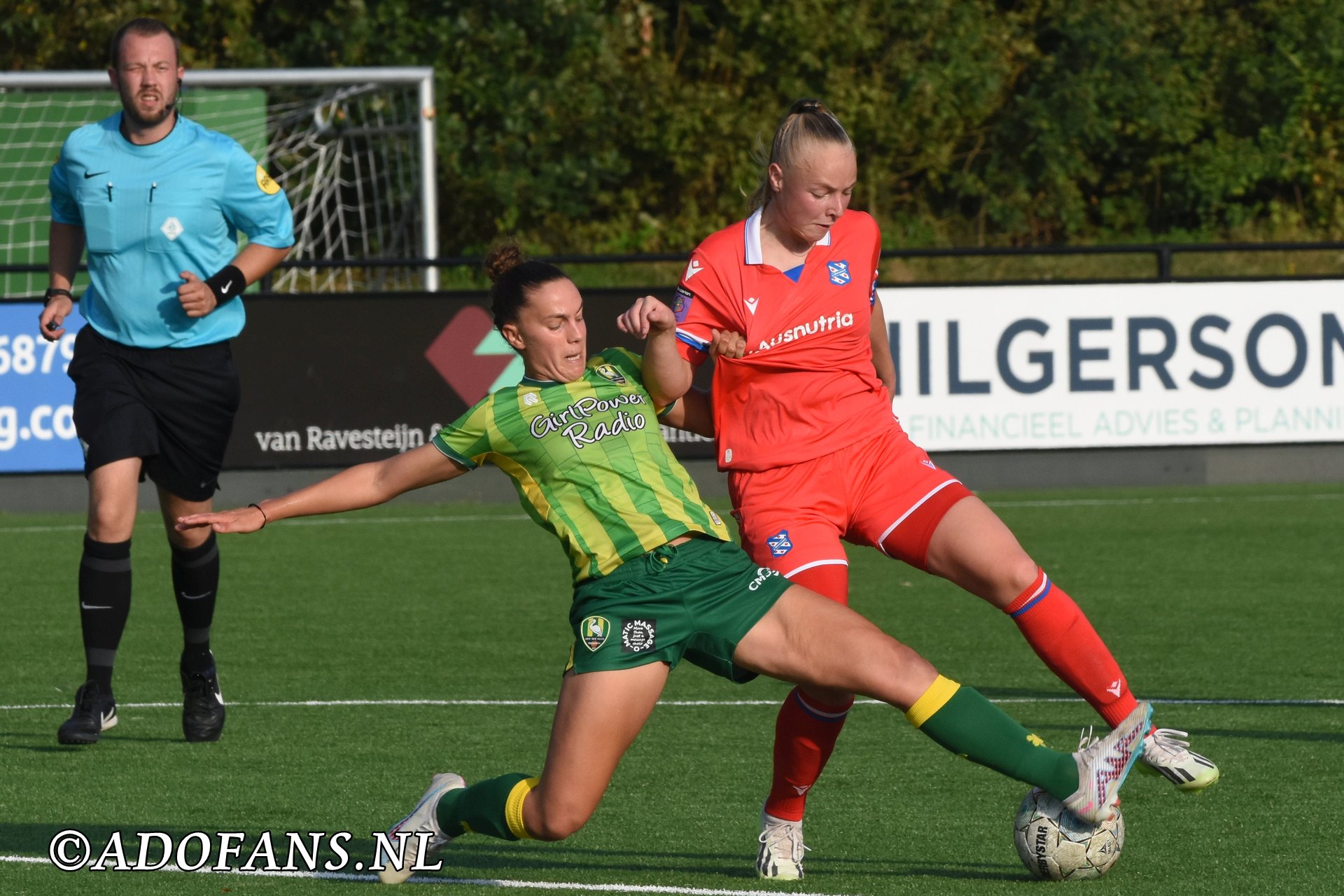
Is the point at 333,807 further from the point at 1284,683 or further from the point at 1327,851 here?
the point at 1284,683

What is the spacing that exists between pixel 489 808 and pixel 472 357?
894 cm

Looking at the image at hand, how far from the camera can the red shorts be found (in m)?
4.72

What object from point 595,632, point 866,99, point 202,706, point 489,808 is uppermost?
point 866,99

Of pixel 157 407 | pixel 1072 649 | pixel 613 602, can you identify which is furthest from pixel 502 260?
pixel 157 407

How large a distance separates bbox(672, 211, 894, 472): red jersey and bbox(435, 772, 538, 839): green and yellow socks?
3.37 ft

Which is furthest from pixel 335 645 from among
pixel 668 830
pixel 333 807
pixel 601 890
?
pixel 601 890

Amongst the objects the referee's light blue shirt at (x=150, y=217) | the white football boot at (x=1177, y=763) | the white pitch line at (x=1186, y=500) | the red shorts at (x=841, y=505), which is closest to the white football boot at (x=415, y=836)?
the red shorts at (x=841, y=505)

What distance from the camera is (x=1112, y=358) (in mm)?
13273

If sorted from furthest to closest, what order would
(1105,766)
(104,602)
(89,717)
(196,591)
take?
(196,591) < (104,602) < (89,717) < (1105,766)

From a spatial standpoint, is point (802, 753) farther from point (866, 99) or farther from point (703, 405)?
point (866, 99)

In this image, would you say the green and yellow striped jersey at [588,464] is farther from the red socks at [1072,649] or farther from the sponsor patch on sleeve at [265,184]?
the sponsor patch on sleeve at [265,184]

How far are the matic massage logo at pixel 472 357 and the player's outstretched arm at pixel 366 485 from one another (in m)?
8.67

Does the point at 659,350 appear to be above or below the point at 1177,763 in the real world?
above

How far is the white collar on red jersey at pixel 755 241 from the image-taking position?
194 inches
